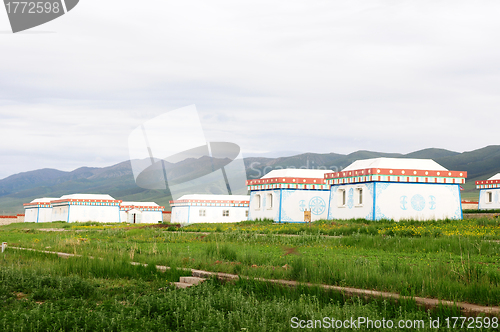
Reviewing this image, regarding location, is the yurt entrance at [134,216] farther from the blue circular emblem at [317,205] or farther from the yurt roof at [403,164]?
the yurt roof at [403,164]

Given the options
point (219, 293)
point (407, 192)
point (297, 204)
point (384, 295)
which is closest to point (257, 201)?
point (297, 204)

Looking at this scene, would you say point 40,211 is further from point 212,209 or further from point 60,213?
point 212,209

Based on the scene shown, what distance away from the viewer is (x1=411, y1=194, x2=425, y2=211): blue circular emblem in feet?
101

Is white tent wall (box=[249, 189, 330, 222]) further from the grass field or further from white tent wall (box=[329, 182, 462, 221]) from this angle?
the grass field

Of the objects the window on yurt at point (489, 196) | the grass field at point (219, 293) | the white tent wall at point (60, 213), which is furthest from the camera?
the white tent wall at point (60, 213)

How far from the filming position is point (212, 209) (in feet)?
190

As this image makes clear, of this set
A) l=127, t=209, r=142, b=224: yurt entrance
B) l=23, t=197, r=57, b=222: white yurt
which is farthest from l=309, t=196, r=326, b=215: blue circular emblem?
l=23, t=197, r=57, b=222: white yurt

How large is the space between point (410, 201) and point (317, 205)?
11.1m

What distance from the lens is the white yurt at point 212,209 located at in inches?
2258

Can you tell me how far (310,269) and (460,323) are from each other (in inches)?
148

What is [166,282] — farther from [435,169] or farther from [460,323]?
[435,169]

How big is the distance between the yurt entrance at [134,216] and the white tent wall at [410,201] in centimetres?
4368

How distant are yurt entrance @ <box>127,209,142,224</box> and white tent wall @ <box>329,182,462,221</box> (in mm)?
43678

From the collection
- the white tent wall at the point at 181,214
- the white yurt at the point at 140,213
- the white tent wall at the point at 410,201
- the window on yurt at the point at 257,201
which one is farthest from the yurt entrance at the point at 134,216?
the white tent wall at the point at 410,201
